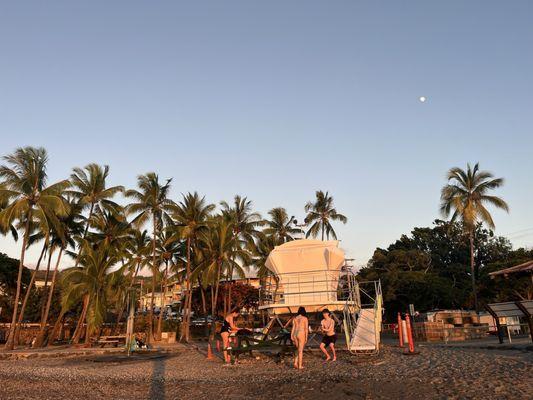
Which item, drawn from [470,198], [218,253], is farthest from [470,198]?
[218,253]

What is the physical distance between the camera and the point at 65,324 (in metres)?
42.9

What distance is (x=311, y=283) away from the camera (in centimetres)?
1931

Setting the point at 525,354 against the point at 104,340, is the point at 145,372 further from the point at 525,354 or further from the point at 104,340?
the point at 104,340

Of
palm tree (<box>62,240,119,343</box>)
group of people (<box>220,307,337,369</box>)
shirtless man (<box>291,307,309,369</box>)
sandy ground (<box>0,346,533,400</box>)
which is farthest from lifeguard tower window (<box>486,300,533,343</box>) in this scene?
palm tree (<box>62,240,119,343</box>)

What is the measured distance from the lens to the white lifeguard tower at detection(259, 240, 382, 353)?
59.0 feet

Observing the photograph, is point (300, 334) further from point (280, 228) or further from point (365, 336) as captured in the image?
point (280, 228)

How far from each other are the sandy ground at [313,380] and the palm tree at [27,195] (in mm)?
17704

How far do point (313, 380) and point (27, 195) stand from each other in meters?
27.6

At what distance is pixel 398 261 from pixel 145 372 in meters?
44.3

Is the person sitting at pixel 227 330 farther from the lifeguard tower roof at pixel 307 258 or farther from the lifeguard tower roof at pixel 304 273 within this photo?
the lifeguard tower roof at pixel 307 258

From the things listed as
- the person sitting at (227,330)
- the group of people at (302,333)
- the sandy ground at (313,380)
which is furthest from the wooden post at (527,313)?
the person sitting at (227,330)

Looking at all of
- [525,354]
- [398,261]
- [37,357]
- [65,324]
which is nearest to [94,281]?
[37,357]

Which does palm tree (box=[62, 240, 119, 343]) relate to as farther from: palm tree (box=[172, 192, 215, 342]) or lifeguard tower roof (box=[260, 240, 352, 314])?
lifeguard tower roof (box=[260, 240, 352, 314])

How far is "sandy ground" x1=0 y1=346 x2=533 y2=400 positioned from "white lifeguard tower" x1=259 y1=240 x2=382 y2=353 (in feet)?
11.2
